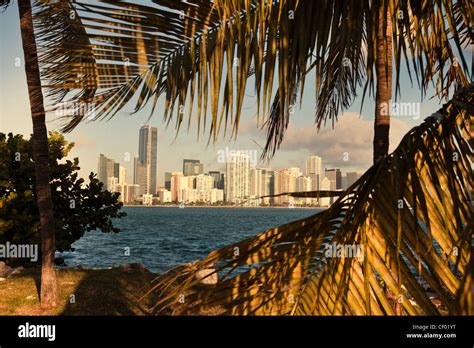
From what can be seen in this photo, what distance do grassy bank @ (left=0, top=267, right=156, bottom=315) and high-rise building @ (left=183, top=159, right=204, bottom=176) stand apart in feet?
428

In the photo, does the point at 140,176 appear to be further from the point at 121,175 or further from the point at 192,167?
the point at 192,167

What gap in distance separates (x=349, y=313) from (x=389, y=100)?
203cm

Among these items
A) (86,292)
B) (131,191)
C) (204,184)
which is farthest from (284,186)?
(131,191)

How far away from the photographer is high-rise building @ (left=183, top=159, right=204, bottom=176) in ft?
474

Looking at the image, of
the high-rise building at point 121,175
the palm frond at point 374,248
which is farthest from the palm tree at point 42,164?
the high-rise building at point 121,175

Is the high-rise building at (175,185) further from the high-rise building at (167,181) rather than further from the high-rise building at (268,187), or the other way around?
the high-rise building at (268,187)

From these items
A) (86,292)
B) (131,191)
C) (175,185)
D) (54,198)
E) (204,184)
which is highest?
(54,198)

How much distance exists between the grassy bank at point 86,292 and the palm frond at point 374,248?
24.3ft

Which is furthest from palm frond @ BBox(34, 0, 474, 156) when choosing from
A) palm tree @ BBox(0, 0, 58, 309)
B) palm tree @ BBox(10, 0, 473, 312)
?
palm tree @ BBox(0, 0, 58, 309)

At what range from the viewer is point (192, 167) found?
149250 millimetres

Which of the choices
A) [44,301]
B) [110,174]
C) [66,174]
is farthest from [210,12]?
[110,174]

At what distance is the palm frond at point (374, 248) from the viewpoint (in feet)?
5.10

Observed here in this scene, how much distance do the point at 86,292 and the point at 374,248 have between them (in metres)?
9.89

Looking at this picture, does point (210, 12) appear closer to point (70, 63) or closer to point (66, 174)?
point (70, 63)
